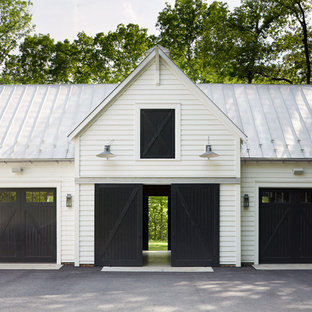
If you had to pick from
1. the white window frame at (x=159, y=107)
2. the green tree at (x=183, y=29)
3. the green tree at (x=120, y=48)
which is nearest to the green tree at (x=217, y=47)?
the green tree at (x=183, y=29)

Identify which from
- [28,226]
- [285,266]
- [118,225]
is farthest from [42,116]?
[285,266]

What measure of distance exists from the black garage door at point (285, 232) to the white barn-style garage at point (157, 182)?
3cm

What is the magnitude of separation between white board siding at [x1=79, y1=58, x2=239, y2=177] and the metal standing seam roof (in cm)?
81

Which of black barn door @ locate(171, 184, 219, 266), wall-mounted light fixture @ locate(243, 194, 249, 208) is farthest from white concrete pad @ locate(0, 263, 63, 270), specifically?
wall-mounted light fixture @ locate(243, 194, 249, 208)

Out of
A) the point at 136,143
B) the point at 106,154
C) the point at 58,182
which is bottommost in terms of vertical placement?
the point at 58,182

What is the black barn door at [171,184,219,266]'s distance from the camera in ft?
37.2

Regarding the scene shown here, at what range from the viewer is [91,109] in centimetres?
1376

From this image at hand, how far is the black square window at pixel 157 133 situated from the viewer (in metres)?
11.5

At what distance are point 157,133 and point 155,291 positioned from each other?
4.49 meters

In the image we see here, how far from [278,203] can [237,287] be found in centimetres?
374

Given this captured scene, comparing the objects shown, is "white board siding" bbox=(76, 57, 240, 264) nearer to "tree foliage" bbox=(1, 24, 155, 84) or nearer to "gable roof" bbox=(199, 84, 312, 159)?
"gable roof" bbox=(199, 84, 312, 159)

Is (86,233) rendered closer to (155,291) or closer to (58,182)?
(58,182)

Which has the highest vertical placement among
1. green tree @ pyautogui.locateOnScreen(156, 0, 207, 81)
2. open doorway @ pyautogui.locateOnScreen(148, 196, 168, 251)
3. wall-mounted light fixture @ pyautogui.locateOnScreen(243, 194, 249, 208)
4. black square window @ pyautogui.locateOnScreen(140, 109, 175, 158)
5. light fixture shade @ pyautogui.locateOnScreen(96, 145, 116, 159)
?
green tree @ pyautogui.locateOnScreen(156, 0, 207, 81)

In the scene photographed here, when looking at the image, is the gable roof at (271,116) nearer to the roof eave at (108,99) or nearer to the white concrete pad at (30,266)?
the roof eave at (108,99)
